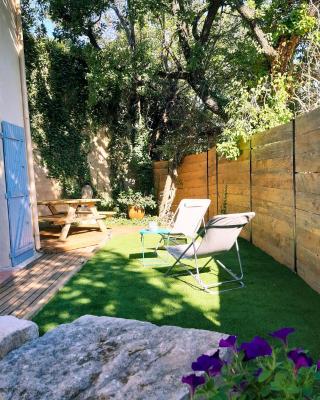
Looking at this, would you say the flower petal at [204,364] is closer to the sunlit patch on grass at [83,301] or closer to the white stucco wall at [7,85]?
the sunlit patch on grass at [83,301]

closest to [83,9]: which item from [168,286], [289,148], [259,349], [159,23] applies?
[159,23]

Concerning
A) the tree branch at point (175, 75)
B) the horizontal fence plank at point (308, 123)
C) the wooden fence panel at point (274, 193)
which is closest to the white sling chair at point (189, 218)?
the wooden fence panel at point (274, 193)

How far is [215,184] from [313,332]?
591cm

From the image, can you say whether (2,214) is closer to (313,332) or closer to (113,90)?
(313,332)

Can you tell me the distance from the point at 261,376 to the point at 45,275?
446 cm

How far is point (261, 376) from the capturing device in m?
1.16

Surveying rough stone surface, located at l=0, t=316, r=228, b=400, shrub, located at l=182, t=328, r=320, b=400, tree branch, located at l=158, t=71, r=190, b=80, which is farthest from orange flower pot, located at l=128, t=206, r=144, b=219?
shrub, located at l=182, t=328, r=320, b=400

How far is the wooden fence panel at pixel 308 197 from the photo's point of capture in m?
3.97

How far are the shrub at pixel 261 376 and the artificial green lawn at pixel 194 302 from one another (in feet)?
5.45

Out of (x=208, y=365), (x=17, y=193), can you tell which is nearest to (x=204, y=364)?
(x=208, y=365)

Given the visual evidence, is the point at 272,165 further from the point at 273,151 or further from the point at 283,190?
the point at 283,190

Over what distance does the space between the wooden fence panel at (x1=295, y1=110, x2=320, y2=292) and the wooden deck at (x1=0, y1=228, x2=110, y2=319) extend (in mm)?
2747

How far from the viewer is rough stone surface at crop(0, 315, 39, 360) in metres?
2.41

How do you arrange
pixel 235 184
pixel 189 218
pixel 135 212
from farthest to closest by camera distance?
1. pixel 135 212
2. pixel 235 184
3. pixel 189 218
